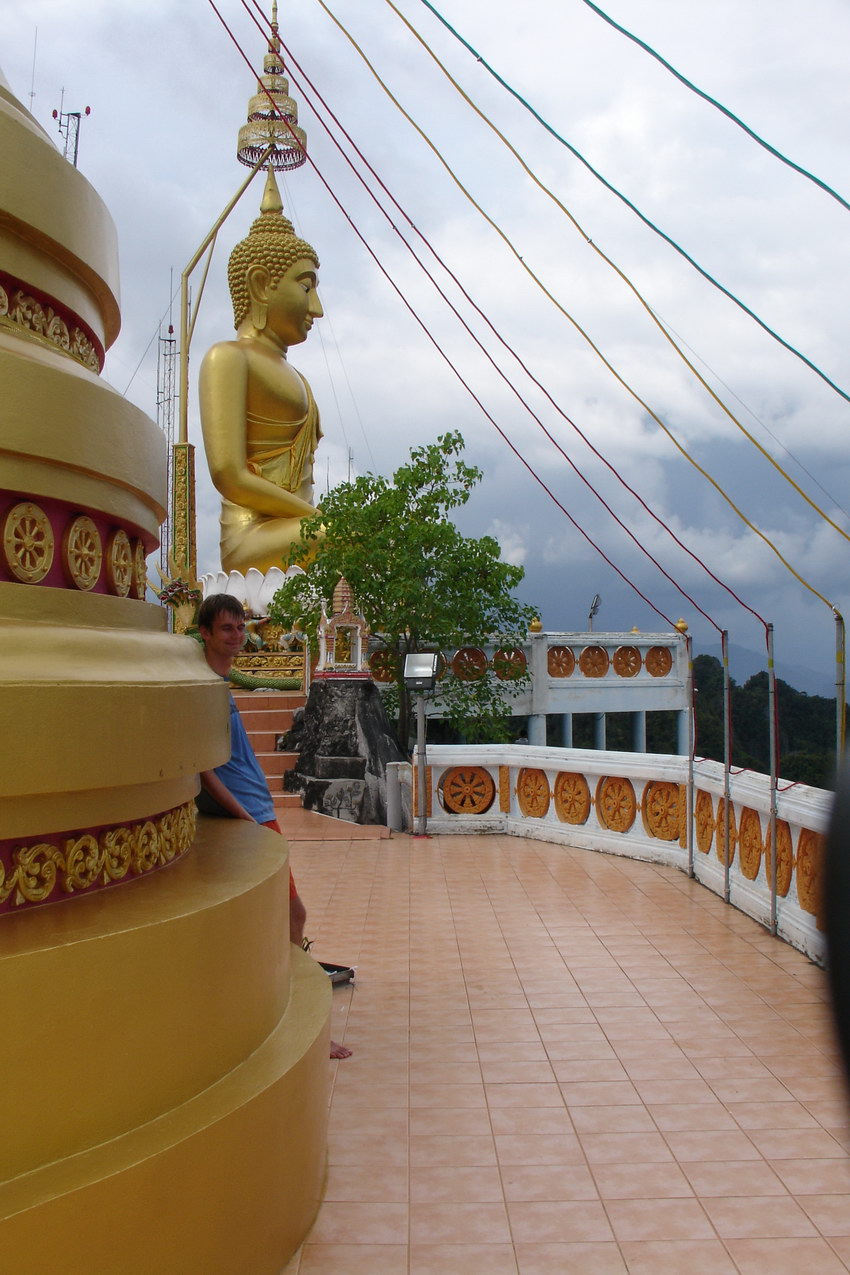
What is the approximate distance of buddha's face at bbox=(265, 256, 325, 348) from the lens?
52.2 feet

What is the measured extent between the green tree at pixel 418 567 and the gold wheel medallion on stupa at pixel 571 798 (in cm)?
248

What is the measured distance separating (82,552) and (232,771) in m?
1.60

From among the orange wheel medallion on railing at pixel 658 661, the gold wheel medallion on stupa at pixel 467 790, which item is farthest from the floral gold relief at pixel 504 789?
the orange wheel medallion on railing at pixel 658 661

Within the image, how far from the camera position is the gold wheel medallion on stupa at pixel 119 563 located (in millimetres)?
3080

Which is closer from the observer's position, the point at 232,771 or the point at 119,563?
the point at 119,563

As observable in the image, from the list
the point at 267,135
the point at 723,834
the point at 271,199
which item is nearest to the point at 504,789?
the point at 723,834

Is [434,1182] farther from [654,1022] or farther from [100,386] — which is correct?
[100,386]

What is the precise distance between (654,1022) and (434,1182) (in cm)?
182

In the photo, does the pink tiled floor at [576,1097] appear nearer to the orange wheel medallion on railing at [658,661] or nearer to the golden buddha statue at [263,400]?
the orange wheel medallion on railing at [658,661]

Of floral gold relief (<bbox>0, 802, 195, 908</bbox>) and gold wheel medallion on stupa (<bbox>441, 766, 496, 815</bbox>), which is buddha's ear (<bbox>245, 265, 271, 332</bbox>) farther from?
floral gold relief (<bbox>0, 802, 195, 908</bbox>)

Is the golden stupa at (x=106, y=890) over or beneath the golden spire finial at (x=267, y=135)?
beneath

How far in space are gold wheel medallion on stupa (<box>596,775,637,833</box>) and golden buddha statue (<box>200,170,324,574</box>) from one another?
766 cm

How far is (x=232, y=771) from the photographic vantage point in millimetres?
4309

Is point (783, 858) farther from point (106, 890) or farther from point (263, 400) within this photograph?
point (263, 400)
